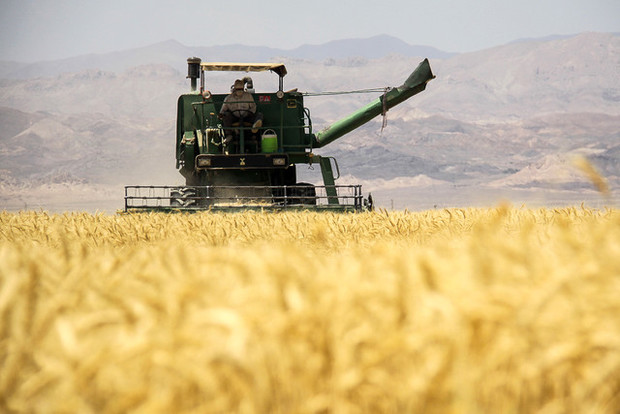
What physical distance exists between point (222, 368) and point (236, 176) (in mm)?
12816

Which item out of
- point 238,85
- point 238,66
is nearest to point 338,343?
point 238,85

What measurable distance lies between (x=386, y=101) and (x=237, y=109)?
324 centimetres

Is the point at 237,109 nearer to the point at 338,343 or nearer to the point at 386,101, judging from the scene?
the point at 386,101

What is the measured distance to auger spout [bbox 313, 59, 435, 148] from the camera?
47.5ft

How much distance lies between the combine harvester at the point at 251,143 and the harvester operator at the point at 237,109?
6cm

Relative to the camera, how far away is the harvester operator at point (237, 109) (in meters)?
13.6

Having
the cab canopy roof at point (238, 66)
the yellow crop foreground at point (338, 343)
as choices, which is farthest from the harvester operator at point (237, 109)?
the yellow crop foreground at point (338, 343)

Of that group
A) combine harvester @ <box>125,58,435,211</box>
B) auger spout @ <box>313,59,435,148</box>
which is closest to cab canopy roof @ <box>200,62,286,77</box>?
combine harvester @ <box>125,58,435,211</box>

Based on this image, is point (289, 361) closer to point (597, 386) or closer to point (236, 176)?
point (597, 386)

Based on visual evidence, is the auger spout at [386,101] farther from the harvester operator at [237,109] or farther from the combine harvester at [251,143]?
the harvester operator at [237,109]

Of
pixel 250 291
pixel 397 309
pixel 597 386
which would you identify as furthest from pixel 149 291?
pixel 597 386

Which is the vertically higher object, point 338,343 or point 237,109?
point 237,109

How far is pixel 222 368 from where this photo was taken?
57.4 inches

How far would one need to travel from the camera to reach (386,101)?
14562mm
